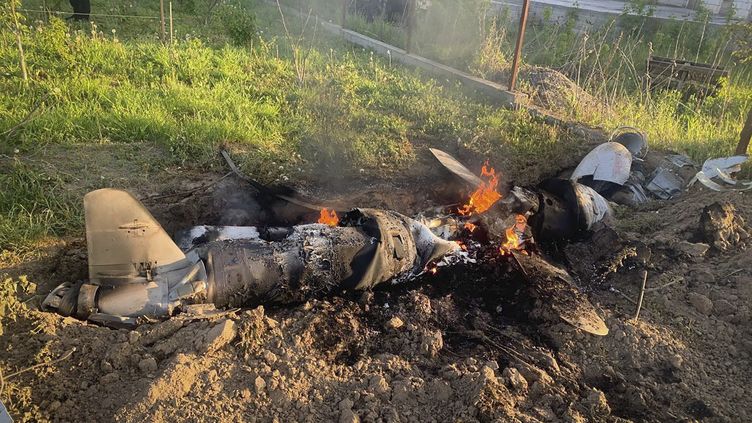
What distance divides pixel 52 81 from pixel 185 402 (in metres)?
5.01

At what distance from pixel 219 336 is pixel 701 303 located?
352cm

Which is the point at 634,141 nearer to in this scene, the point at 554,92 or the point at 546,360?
the point at 554,92

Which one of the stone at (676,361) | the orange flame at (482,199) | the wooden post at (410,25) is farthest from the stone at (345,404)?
the wooden post at (410,25)

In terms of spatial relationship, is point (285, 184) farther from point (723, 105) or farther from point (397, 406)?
point (723, 105)

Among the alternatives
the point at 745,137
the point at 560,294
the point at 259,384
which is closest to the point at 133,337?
the point at 259,384

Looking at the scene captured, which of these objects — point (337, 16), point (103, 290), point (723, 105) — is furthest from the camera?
point (337, 16)

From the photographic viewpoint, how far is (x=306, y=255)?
132 inches

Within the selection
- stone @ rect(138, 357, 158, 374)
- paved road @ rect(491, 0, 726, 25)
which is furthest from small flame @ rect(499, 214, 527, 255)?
paved road @ rect(491, 0, 726, 25)

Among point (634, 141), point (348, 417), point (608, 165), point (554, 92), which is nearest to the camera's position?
point (348, 417)

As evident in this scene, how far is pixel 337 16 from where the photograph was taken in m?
11.3

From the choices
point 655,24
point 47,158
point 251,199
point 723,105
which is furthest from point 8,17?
point 655,24

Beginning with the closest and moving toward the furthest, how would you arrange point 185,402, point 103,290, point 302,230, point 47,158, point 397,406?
1. point 185,402
2. point 397,406
3. point 103,290
4. point 302,230
5. point 47,158

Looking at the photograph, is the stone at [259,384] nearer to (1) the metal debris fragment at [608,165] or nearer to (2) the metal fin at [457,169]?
(2) the metal fin at [457,169]

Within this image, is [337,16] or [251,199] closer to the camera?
[251,199]
